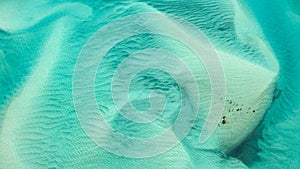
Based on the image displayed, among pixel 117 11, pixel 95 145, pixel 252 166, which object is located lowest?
pixel 252 166

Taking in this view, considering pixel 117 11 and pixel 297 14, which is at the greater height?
pixel 117 11

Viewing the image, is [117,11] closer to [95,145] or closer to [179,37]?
[179,37]

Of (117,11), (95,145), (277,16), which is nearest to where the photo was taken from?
(95,145)

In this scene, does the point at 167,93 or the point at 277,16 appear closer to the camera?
the point at 167,93

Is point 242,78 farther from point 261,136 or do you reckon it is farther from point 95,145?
point 95,145

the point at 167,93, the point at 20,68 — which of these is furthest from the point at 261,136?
the point at 20,68

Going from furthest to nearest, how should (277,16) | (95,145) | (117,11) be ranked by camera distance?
(277,16)
(117,11)
(95,145)

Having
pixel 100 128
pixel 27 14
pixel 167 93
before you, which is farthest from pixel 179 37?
pixel 27 14
